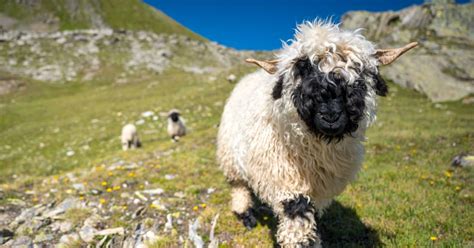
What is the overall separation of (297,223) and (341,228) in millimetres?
2409

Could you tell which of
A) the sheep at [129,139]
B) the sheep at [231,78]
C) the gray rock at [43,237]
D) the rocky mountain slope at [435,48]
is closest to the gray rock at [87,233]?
the gray rock at [43,237]

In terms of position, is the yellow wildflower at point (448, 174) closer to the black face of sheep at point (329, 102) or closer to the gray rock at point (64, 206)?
the black face of sheep at point (329, 102)

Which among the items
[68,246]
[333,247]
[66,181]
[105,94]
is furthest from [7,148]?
[333,247]

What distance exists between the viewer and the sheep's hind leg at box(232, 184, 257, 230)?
689 centimetres

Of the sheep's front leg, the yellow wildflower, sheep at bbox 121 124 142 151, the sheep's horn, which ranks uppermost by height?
the sheep's horn

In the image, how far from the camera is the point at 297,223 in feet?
14.7

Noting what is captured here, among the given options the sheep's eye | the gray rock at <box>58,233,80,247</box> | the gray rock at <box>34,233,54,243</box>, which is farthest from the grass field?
the sheep's eye

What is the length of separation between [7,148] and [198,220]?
1779 centimetres

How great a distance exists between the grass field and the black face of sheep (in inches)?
108

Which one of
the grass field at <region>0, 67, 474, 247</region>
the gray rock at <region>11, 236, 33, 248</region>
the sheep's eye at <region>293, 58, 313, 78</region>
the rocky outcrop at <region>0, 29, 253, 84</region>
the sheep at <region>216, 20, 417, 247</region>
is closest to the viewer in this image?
the sheep at <region>216, 20, 417, 247</region>

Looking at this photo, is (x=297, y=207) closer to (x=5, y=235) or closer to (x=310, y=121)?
(x=310, y=121)

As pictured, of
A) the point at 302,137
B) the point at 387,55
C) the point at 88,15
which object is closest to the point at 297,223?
the point at 302,137

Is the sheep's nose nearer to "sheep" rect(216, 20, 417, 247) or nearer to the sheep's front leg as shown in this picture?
"sheep" rect(216, 20, 417, 247)

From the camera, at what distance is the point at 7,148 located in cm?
1984
